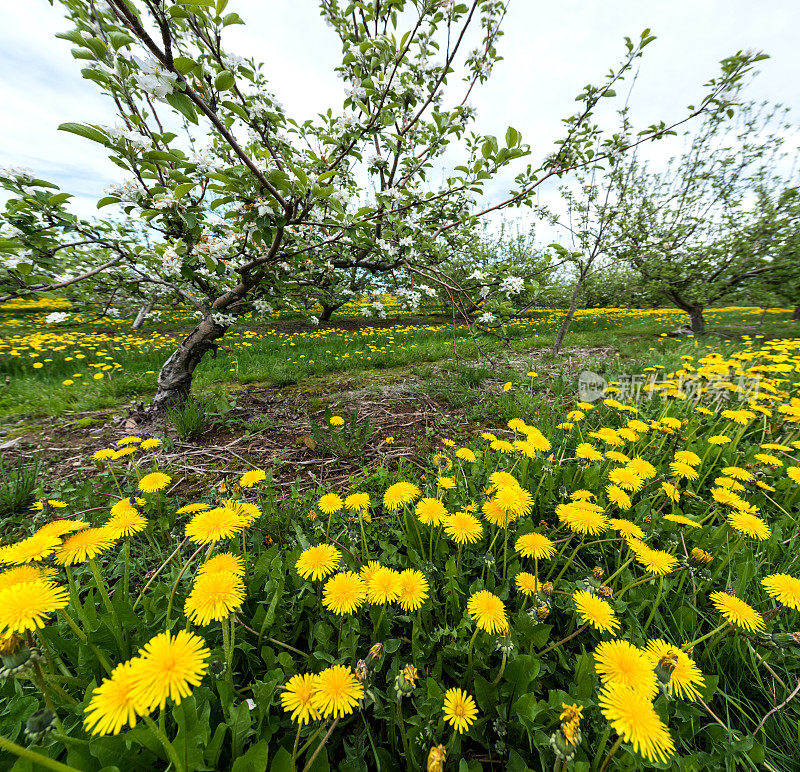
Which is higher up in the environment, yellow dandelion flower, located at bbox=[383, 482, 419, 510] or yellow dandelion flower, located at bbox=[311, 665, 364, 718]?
yellow dandelion flower, located at bbox=[383, 482, 419, 510]

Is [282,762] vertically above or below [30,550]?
below

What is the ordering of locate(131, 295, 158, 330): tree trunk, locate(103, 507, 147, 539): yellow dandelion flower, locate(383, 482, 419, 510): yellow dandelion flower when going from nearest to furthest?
1. locate(103, 507, 147, 539): yellow dandelion flower
2. locate(383, 482, 419, 510): yellow dandelion flower
3. locate(131, 295, 158, 330): tree trunk

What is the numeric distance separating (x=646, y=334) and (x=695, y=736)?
10026mm

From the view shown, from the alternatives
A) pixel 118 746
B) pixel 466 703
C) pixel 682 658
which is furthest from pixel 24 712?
pixel 682 658

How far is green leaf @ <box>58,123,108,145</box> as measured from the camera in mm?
1271

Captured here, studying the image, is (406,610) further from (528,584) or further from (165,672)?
(165,672)

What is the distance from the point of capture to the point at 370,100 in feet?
5.96

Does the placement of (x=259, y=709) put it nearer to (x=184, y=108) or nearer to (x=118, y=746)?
(x=118, y=746)

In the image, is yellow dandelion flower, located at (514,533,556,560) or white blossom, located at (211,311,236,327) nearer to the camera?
yellow dandelion flower, located at (514,533,556,560)

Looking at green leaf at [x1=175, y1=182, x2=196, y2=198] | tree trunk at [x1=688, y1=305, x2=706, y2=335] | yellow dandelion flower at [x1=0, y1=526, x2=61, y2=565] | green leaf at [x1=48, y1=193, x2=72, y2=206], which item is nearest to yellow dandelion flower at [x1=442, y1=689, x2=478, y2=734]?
yellow dandelion flower at [x1=0, y1=526, x2=61, y2=565]

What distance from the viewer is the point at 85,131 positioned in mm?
1314

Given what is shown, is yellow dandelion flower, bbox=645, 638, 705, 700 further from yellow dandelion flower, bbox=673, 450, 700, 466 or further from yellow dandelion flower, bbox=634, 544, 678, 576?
yellow dandelion flower, bbox=673, 450, 700, 466

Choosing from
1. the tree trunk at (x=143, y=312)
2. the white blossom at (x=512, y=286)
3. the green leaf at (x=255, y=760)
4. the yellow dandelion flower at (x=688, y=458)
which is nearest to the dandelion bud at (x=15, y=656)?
the green leaf at (x=255, y=760)

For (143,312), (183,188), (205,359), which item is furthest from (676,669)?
(143,312)
